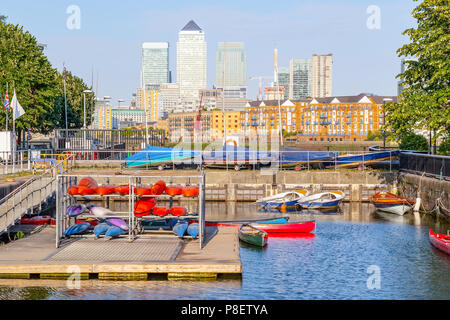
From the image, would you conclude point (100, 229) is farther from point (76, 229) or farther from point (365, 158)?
point (365, 158)

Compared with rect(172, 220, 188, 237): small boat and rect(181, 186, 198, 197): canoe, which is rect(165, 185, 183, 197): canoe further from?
rect(172, 220, 188, 237): small boat

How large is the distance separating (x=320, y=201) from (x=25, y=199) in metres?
29.1

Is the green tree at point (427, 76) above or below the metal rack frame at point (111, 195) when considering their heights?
above

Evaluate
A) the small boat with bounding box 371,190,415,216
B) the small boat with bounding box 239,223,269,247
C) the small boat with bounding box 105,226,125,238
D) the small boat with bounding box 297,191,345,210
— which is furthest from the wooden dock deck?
the small boat with bounding box 371,190,415,216

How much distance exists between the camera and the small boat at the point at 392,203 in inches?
2021

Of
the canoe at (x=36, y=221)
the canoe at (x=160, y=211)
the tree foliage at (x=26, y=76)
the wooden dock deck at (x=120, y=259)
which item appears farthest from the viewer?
the tree foliage at (x=26, y=76)

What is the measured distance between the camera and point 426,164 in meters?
51.6

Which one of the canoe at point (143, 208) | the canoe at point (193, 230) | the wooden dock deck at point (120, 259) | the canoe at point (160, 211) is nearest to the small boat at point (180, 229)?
the canoe at point (193, 230)

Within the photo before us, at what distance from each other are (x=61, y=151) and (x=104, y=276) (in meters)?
50.8

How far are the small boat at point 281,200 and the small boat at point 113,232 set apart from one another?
25074mm

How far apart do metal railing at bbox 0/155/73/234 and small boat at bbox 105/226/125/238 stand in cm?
438

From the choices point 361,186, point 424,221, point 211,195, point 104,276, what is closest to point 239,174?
point 211,195

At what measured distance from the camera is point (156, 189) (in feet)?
98.2

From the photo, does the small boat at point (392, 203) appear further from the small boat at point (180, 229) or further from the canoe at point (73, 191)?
the canoe at point (73, 191)
